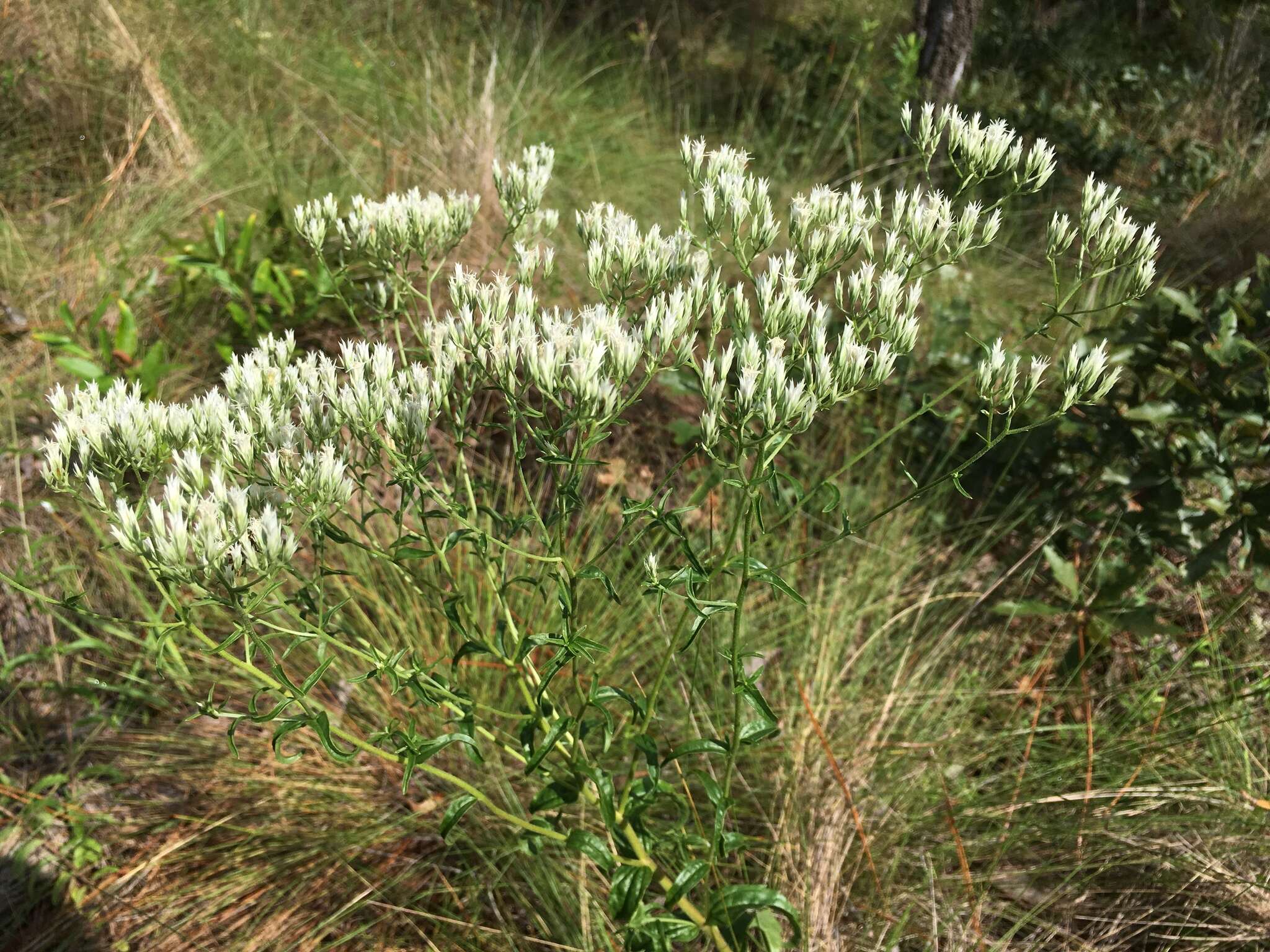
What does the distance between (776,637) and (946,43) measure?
447 cm

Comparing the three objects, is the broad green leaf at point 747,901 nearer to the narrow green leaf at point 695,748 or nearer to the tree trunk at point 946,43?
the narrow green leaf at point 695,748

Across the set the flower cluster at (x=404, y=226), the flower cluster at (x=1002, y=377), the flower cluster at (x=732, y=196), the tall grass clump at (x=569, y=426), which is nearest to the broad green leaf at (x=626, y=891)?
the tall grass clump at (x=569, y=426)

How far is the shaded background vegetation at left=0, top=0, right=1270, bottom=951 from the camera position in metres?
2.34

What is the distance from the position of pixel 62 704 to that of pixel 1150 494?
3343mm

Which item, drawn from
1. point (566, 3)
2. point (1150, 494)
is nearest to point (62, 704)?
point (1150, 494)

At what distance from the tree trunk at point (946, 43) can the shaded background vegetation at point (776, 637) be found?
4.79 feet

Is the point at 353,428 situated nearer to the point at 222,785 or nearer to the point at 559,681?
the point at 559,681

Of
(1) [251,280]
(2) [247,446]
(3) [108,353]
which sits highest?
(2) [247,446]

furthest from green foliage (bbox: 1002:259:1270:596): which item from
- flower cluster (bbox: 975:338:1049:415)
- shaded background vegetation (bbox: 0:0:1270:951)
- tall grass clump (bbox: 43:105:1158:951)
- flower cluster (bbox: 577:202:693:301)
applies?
flower cluster (bbox: 577:202:693:301)

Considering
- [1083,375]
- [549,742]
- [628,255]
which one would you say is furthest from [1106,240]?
[549,742]

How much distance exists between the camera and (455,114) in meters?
4.86

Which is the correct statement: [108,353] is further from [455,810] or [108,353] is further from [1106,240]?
[1106,240]

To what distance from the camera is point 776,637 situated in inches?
118

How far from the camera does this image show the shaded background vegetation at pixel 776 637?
7.68 feet
